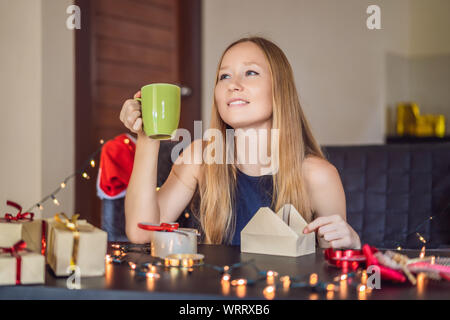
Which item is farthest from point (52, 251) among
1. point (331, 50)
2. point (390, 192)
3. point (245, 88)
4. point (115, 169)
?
point (331, 50)

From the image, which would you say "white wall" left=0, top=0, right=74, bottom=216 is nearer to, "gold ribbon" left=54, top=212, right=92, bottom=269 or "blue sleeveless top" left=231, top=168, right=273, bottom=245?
"blue sleeveless top" left=231, top=168, right=273, bottom=245

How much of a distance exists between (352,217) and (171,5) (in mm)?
2018

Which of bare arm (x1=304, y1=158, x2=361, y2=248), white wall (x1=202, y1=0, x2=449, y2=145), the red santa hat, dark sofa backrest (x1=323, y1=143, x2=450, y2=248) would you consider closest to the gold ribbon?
bare arm (x1=304, y1=158, x2=361, y2=248)

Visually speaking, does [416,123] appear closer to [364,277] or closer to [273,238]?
[273,238]

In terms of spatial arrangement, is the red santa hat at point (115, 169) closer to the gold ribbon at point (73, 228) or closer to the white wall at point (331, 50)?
the gold ribbon at point (73, 228)

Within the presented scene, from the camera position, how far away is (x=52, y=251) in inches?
27.3

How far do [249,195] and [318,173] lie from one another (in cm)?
18

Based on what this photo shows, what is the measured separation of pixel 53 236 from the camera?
695 millimetres

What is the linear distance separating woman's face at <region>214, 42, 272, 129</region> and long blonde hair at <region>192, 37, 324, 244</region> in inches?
0.8

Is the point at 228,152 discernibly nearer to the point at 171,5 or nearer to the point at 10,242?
the point at 10,242

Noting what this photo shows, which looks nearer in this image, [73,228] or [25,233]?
[73,228]

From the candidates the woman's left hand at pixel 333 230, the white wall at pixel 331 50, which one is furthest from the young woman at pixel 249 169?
the white wall at pixel 331 50

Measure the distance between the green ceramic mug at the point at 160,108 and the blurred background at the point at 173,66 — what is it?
4.68ft
